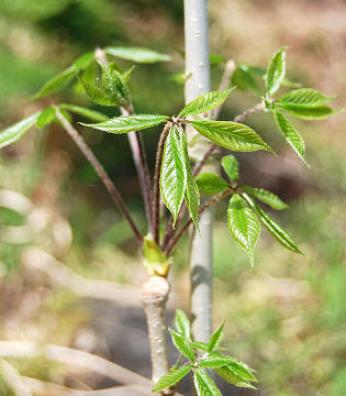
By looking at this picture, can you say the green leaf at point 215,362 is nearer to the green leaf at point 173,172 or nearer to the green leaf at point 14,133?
the green leaf at point 173,172

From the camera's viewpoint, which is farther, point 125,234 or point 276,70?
point 125,234

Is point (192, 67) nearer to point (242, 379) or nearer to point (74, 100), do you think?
point (242, 379)

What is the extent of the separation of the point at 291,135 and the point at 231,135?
Result: 10 cm

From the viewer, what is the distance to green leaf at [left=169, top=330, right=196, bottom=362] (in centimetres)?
54

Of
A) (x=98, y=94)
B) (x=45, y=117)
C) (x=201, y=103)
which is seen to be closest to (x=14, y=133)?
(x=45, y=117)

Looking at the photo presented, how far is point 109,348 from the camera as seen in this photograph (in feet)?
4.12

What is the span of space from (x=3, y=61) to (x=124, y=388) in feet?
3.51

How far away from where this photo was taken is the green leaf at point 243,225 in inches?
18.6

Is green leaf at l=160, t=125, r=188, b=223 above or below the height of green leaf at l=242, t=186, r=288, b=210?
above

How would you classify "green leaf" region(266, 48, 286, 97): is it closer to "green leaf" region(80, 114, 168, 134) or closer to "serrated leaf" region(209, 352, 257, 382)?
"green leaf" region(80, 114, 168, 134)

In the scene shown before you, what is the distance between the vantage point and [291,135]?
52cm

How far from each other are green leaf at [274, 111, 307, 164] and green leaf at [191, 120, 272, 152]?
71mm

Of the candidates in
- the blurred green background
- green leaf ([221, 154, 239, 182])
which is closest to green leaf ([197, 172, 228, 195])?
green leaf ([221, 154, 239, 182])

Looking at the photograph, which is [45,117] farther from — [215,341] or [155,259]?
[215,341]
